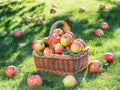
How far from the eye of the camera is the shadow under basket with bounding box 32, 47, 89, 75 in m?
5.76

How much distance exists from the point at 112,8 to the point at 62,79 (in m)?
4.61

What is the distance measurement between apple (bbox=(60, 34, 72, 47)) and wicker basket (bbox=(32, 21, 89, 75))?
0.18m

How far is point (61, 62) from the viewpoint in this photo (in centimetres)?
580

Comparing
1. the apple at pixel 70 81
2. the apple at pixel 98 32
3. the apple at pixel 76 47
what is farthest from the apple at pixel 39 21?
the apple at pixel 70 81

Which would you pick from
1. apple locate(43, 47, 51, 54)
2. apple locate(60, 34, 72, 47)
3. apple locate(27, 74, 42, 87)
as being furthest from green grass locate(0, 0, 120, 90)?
apple locate(60, 34, 72, 47)

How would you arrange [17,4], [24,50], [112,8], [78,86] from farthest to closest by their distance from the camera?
1. [17,4]
2. [112,8]
3. [24,50]
4. [78,86]

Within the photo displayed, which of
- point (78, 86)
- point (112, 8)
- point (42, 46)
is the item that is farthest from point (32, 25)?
point (78, 86)

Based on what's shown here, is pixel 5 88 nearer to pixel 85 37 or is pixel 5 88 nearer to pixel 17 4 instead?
pixel 85 37

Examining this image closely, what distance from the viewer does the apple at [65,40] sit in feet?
19.0

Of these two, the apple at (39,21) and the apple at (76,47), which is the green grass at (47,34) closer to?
the apple at (39,21)

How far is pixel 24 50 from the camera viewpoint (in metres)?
7.26

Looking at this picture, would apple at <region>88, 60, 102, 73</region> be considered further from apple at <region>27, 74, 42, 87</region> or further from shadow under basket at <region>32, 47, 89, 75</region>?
apple at <region>27, 74, 42, 87</region>

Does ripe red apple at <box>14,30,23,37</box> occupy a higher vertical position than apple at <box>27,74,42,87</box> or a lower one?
lower

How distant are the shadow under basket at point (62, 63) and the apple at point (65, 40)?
0.72 feet
